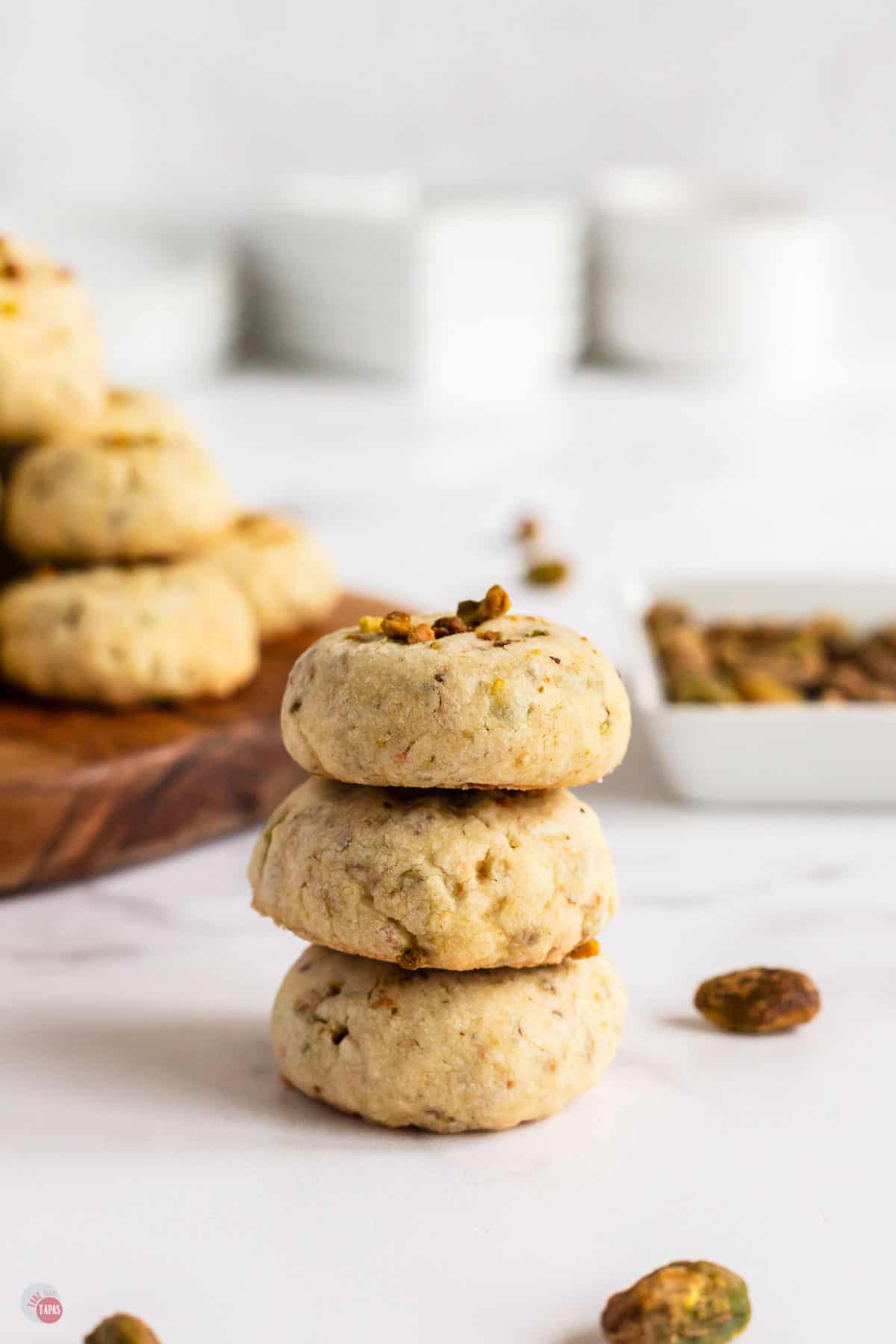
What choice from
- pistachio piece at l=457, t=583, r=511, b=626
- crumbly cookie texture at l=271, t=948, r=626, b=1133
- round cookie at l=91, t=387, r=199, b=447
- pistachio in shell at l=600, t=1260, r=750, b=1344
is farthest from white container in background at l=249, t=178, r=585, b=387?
pistachio in shell at l=600, t=1260, r=750, b=1344

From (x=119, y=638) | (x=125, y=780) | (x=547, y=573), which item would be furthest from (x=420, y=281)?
(x=125, y=780)

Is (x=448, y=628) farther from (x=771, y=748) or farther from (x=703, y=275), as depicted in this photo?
(x=703, y=275)

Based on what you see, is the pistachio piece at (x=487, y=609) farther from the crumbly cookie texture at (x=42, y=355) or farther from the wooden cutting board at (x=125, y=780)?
the crumbly cookie texture at (x=42, y=355)

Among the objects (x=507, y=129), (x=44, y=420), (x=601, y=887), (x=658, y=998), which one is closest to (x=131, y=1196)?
(x=601, y=887)

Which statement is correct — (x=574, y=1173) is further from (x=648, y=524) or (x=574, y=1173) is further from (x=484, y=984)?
(x=648, y=524)

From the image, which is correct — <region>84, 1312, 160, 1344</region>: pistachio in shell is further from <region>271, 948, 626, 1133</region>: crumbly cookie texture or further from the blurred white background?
the blurred white background

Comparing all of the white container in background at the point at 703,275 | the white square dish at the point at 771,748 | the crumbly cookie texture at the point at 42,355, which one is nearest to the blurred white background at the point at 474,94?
the white container in background at the point at 703,275

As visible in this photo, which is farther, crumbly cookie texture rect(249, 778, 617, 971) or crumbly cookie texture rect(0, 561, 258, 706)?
crumbly cookie texture rect(0, 561, 258, 706)
